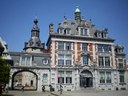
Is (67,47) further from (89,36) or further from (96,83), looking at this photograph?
(96,83)

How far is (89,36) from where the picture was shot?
46625 millimetres

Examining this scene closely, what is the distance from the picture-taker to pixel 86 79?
A: 1729 inches

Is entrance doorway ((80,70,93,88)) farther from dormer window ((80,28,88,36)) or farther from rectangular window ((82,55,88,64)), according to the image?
dormer window ((80,28,88,36))

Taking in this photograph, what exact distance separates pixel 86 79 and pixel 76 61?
17.0 ft

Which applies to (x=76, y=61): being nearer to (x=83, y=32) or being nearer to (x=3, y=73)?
(x=83, y=32)

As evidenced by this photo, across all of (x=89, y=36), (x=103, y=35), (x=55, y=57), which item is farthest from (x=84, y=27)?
(x=55, y=57)

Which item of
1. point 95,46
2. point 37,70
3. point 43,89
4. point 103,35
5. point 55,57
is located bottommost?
point 43,89

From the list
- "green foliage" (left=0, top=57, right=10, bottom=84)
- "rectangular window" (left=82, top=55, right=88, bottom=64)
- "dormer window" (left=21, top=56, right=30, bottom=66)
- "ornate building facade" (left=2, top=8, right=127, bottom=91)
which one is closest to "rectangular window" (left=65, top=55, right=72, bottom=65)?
"ornate building facade" (left=2, top=8, right=127, bottom=91)

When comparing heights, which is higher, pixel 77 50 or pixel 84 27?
pixel 84 27

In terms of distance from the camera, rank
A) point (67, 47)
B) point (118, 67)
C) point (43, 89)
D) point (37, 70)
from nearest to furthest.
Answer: point (43, 89) < point (37, 70) < point (67, 47) < point (118, 67)

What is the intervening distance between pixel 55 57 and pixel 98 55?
11592 mm

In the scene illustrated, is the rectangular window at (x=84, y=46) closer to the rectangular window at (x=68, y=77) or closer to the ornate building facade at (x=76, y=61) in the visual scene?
the ornate building facade at (x=76, y=61)

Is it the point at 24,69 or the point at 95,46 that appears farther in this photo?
the point at 95,46

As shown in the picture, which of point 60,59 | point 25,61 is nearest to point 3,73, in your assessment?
point 25,61
